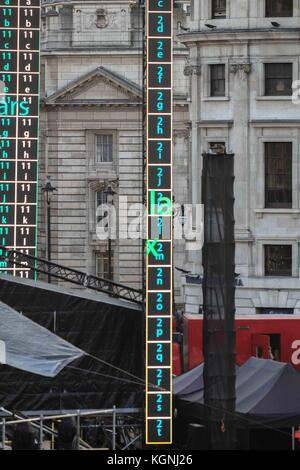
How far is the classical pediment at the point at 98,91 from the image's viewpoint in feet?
279

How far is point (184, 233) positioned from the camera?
203 ft

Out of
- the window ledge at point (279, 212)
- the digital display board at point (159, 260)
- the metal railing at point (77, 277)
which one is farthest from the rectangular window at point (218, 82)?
the digital display board at point (159, 260)

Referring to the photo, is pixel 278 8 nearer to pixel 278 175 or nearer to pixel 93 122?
pixel 278 175

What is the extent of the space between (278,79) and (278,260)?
16.7 feet

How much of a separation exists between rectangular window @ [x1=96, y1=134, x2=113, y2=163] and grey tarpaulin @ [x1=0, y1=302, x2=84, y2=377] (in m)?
45.7

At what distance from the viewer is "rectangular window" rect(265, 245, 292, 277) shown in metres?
57.5

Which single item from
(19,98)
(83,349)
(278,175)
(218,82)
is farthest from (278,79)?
(83,349)

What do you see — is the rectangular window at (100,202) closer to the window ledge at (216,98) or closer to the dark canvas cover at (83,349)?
the window ledge at (216,98)

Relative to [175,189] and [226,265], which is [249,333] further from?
[175,189]

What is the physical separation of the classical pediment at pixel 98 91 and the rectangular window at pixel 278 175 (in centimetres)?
2796

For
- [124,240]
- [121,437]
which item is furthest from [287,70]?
[124,240]

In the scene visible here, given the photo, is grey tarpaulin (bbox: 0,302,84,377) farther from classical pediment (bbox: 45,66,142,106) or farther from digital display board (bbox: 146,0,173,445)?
classical pediment (bbox: 45,66,142,106)

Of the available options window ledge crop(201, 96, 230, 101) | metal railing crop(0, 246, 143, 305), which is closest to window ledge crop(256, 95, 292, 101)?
window ledge crop(201, 96, 230, 101)
